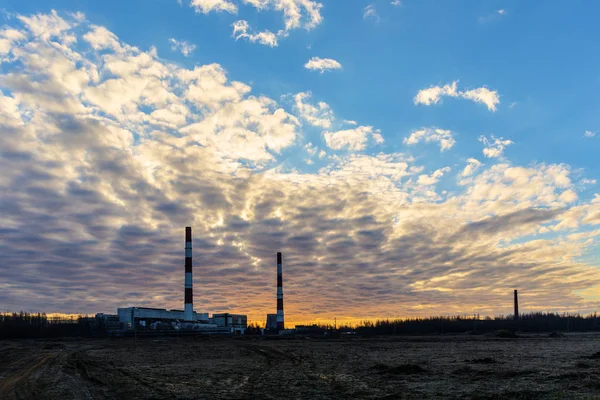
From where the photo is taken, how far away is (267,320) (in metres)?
140

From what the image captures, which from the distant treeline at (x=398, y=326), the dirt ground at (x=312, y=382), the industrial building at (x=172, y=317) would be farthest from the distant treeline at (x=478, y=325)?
the dirt ground at (x=312, y=382)

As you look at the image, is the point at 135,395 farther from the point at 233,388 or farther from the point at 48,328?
the point at 48,328

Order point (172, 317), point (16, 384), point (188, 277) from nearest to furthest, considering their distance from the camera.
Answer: point (16, 384) < point (188, 277) < point (172, 317)

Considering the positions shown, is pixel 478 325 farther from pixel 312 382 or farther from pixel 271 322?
pixel 312 382

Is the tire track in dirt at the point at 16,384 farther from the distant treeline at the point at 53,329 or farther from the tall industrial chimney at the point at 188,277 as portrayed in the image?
the distant treeline at the point at 53,329

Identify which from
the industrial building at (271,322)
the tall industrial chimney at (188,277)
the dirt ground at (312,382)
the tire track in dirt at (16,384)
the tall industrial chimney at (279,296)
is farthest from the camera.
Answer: the industrial building at (271,322)

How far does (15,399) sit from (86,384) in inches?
177

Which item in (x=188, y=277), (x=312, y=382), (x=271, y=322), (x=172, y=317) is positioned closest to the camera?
(x=312, y=382)

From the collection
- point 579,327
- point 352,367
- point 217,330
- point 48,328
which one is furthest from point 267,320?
point 352,367

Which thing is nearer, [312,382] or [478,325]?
[312,382]

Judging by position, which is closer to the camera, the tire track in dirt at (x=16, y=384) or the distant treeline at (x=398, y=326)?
the tire track in dirt at (x=16, y=384)

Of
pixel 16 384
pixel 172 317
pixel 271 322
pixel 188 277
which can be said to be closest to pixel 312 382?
pixel 16 384

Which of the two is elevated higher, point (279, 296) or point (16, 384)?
point (279, 296)

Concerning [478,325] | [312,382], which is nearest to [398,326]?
[478,325]
